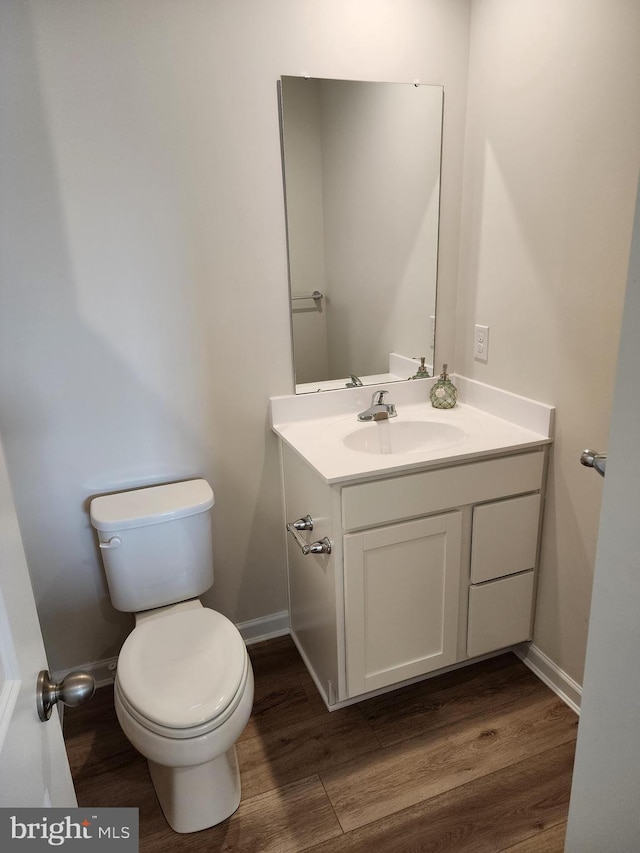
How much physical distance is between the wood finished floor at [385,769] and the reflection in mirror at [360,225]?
111cm

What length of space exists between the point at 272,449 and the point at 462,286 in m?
0.92

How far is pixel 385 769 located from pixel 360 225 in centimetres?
174

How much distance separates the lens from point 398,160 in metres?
2.04

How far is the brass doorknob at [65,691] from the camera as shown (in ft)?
2.51

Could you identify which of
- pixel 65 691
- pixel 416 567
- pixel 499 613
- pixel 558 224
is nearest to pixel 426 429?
pixel 416 567

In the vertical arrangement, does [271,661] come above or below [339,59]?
below

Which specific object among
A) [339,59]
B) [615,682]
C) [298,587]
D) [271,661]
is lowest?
[271,661]

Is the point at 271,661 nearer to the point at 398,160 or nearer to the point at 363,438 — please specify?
the point at 363,438

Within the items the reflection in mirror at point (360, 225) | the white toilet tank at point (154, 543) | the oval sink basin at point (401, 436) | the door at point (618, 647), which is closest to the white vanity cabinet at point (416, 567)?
the oval sink basin at point (401, 436)

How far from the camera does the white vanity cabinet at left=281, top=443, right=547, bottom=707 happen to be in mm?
1702

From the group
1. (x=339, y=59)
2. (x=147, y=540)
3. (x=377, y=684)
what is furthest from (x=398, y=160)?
(x=377, y=684)

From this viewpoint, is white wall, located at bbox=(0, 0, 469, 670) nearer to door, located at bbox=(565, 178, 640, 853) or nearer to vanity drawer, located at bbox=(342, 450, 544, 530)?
vanity drawer, located at bbox=(342, 450, 544, 530)

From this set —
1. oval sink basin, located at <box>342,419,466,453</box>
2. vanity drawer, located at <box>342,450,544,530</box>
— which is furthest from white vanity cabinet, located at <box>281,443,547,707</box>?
oval sink basin, located at <box>342,419,466,453</box>

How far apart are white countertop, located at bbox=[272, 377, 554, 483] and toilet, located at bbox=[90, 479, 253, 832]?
0.40 m
